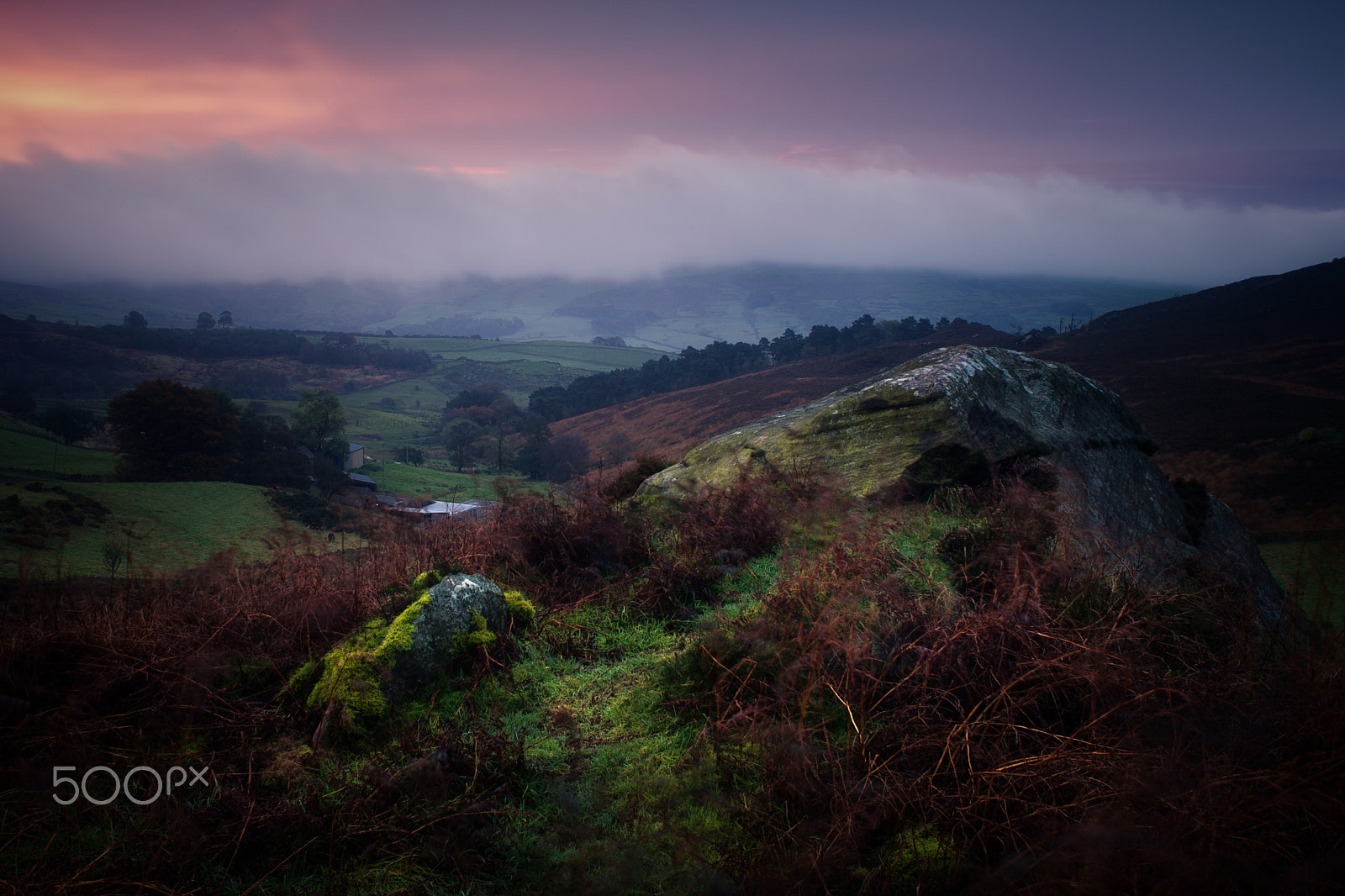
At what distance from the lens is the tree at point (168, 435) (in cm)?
3806

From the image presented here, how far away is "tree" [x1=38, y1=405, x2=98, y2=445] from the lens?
144ft

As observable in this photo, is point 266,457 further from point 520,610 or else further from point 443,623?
point 443,623

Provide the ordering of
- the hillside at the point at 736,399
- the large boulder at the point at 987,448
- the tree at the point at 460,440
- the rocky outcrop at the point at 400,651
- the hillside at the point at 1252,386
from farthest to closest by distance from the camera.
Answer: the tree at the point at 460,440, the hillside at the point at 736,399, the hillside at the point at 1252,386, the large boulder at the point at 987,448, the rocky outcrop at the point at 400,651

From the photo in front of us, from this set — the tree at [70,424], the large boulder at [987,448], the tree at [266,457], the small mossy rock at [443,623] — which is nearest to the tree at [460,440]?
the tree at [266,457]

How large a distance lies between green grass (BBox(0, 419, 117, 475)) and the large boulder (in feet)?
143

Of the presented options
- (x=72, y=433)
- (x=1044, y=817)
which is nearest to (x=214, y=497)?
(x=72, y=433)

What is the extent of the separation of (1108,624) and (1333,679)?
4.13 feet

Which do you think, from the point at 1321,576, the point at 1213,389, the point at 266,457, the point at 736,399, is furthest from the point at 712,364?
the point at 1321,576

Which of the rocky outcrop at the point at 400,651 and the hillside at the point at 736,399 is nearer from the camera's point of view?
the rocky outcrop at the point at 400,651

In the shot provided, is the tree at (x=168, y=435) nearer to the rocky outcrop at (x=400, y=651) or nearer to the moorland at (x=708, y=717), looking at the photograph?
the moorland at (x=708, y=717)

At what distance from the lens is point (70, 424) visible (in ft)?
145

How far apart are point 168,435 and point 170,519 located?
702 inches

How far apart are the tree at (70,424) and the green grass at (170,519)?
2039 cm

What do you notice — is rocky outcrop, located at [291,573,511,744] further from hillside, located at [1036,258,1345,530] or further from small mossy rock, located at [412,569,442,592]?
hillside, located at [1036,258,1345,530]
